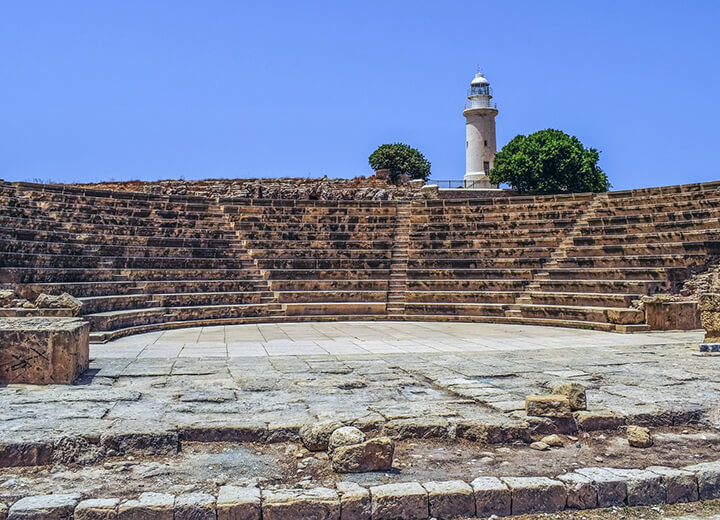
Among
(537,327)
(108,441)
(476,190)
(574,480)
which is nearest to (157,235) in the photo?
(537,327)

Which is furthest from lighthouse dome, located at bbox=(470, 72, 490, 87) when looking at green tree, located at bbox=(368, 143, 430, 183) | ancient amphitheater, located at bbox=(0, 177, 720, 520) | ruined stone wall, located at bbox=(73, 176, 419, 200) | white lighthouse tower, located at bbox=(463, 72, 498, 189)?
ancient amphitheater, located at bbox=(0, 177, 720, 520)

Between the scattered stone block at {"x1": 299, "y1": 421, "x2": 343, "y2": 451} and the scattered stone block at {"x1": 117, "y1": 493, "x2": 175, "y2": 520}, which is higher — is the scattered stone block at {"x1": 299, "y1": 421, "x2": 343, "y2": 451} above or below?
above

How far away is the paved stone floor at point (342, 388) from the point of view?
191 inches

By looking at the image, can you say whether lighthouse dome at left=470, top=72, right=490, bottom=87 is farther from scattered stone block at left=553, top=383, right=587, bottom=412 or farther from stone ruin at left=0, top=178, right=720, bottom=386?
scattered stone block at left=553, top=383, right=587, bottom=412

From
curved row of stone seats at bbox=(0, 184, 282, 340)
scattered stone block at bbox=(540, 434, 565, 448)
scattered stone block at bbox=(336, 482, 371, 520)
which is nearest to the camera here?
scattered stone block at bbox=(336, 482, 371, 520)

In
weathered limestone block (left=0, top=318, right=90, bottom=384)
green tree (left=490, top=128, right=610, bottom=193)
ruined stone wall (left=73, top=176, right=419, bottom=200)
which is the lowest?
weathered limestone block (left=0, top=318, right=90, bottom=384)

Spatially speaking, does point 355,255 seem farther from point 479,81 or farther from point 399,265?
point 479,81

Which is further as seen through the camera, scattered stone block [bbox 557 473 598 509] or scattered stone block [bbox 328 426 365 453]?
scattered stone block [bbox 328 426 365 453]

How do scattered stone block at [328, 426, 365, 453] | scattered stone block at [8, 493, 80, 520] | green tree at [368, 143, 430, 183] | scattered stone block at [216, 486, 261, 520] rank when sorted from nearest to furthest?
1. scattered stone block at [8, 493, 80, 520]
2. scattered stone block at [216, 486, 261, 520]
3. scattered stone block at [328, 426, 365, 453]
4. green tree at [368, 143, 430, 183]

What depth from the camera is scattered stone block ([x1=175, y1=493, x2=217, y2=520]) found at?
11.7 ft

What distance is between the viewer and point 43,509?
11.5 feet

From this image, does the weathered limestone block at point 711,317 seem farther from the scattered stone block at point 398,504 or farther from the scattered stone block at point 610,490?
the scattered stone block at point 398,504

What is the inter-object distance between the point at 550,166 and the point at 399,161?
9656 millimetres

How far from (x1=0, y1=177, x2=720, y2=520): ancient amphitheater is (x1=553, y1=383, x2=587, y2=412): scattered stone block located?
0.8 inches
